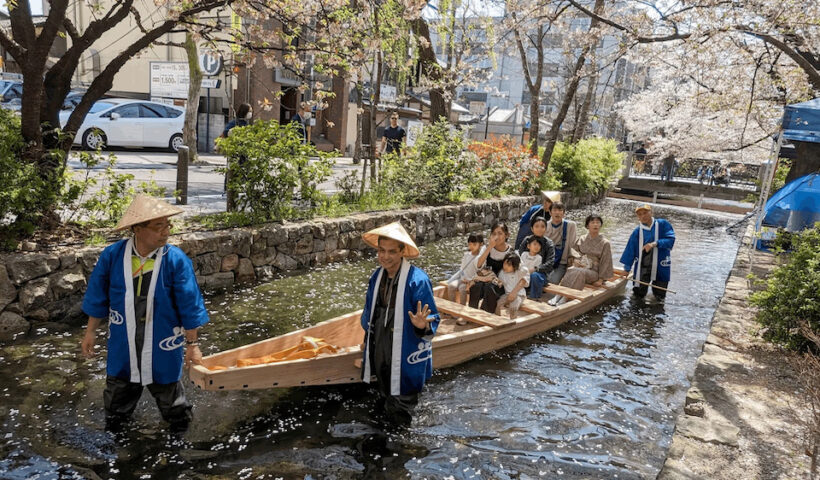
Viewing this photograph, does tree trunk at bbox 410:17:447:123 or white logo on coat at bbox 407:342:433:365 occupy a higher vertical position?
tree trunk at bbox 410:17:447:123

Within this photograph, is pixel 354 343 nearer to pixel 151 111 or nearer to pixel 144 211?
pixel 144 211

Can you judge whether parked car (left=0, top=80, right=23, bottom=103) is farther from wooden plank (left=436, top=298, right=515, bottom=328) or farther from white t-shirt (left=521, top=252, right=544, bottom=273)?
white t-shirt (left=521, top=252, right=544, bottom=273)

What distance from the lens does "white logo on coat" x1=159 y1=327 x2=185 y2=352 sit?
3979mm

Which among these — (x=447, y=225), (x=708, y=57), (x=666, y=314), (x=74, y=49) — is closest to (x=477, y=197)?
(x=447, y=225)

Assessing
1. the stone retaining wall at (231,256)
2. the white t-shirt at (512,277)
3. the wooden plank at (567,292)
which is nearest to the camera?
the stone retaining wall at (231,256)

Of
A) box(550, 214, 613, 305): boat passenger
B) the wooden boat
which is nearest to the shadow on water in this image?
the wooden boat

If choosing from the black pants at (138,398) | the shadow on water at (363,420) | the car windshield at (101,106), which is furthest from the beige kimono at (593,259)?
the car windshield at (101,106)

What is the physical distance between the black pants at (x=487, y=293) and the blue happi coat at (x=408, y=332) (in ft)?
9.11

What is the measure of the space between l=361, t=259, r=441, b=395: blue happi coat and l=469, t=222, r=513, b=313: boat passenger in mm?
2784

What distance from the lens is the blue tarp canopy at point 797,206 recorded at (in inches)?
397

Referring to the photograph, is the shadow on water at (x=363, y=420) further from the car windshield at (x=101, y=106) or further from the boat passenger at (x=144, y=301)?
the car windshield at (x=101, y=106)

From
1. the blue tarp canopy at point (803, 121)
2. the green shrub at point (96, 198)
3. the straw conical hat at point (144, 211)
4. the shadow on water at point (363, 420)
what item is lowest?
the shadow on water at point (363, 420)

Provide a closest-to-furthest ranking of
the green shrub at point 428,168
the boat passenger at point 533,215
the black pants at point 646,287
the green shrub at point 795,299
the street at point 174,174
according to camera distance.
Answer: the green shrub at point 795,299, the boat passenger at point 533,215, the black pants at point 646,287, the street at point 174,174, the green shrub at point 428,168

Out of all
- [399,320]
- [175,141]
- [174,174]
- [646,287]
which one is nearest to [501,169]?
[646,287]
